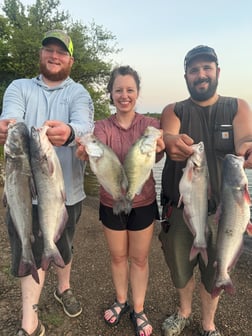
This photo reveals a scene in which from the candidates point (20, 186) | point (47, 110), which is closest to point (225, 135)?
point (47, 110)

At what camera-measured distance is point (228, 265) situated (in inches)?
120

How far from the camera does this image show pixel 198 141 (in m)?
3.48

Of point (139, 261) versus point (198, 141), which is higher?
point (198, 141)

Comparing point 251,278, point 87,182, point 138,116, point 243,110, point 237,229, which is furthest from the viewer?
point 87,182

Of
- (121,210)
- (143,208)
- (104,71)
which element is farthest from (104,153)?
(104,71)

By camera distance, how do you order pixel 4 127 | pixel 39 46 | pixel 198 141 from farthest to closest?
pixel 39 46 < pixel 198 141 < pixel 4 127

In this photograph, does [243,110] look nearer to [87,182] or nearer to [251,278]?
[251,278]

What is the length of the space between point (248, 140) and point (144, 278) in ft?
6.87

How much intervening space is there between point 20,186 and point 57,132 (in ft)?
2.12


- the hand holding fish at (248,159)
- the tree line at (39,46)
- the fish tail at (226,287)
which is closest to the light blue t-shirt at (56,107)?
the hand holding fish at (248,159)

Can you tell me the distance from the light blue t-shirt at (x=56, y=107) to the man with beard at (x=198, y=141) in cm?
99

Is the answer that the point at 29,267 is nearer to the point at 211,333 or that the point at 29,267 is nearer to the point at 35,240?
the point at 35,240

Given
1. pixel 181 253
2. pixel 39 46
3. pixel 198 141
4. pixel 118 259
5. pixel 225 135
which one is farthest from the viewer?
pixel 39 46

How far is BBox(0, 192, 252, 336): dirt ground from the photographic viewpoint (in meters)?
3.85
